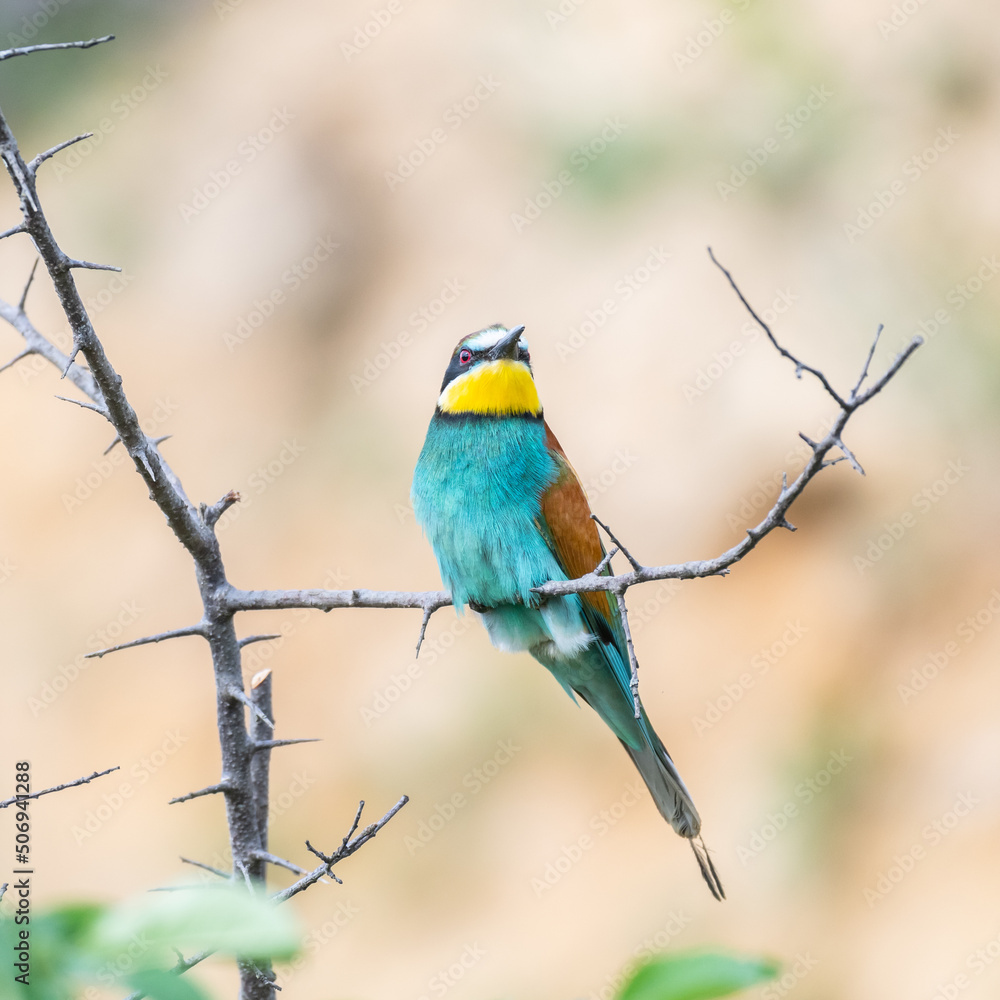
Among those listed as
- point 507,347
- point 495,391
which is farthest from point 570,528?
point 507,347

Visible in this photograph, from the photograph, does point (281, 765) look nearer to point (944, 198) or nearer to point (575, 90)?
point (575, 90)

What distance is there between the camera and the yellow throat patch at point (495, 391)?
3148 mm

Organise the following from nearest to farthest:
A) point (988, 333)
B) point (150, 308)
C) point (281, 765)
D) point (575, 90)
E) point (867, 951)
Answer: point (867, 951), point (988, 333), point (281, 765), point (575, 90), point (150, 308)

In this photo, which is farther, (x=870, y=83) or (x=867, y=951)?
(x=870, y=83)

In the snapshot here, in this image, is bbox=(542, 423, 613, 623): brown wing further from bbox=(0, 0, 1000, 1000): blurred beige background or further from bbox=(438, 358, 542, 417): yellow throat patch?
bbox=(0, 0, 1000, 1000): blurred beige background

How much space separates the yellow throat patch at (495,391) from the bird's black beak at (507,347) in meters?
0.02

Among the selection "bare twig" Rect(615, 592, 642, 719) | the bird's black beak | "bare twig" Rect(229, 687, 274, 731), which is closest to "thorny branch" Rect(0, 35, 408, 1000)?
"bare twig" Rect(229, 687, 274, 731)

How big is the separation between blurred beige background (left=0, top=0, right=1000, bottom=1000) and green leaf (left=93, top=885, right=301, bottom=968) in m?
4.71

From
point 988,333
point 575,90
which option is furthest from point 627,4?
point 988,333

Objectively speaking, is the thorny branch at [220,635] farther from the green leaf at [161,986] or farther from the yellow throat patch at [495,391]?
the green leaf at [161,986]

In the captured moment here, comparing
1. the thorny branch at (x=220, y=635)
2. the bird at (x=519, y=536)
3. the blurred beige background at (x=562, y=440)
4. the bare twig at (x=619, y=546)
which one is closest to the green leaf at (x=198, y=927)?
the bare twig at (x=619, y=546)

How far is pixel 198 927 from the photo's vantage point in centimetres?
65

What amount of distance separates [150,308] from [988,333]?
19.1ft

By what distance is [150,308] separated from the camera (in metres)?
7.89
